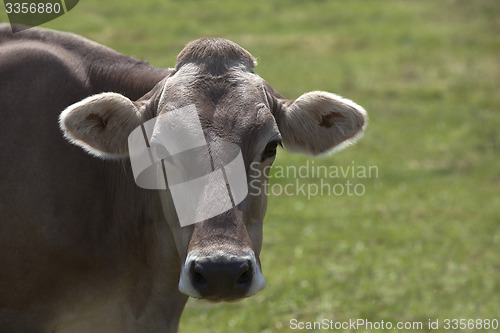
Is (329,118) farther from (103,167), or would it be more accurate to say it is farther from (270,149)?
(103,167)

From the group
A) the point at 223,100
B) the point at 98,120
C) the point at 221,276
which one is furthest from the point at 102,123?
the point at 221,276

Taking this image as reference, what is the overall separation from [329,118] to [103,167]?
1569 mm

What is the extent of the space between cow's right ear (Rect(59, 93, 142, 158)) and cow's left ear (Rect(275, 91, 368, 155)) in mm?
976

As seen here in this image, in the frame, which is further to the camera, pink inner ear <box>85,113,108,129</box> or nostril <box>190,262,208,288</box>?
pink inner ear <box>85,113,108,129</box>

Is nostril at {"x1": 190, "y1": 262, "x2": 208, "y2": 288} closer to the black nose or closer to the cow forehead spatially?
the black nose

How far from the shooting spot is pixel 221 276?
13.4ft

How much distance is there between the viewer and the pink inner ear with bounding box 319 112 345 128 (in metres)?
5.21

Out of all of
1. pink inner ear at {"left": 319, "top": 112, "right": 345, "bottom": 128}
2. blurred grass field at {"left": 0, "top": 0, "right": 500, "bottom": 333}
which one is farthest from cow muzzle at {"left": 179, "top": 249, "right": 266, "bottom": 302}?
blurred grass field at {"left": 0, "top": 0, "right": 500, "bottom": 333}

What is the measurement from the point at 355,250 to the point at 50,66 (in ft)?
16.5

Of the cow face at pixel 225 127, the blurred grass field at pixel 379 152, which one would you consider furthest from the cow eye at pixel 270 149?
the blurred grass field at pixel 379 152

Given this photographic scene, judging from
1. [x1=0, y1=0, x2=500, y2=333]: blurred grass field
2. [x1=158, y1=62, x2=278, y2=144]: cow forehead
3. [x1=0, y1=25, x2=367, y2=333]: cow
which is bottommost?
[x1=0, y1=0, x2=500, y2=333]: blurred grass field

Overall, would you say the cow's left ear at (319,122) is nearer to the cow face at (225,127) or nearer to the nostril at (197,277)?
the cow face at (225,127)

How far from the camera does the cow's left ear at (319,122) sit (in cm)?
511

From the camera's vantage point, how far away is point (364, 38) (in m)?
19.9
